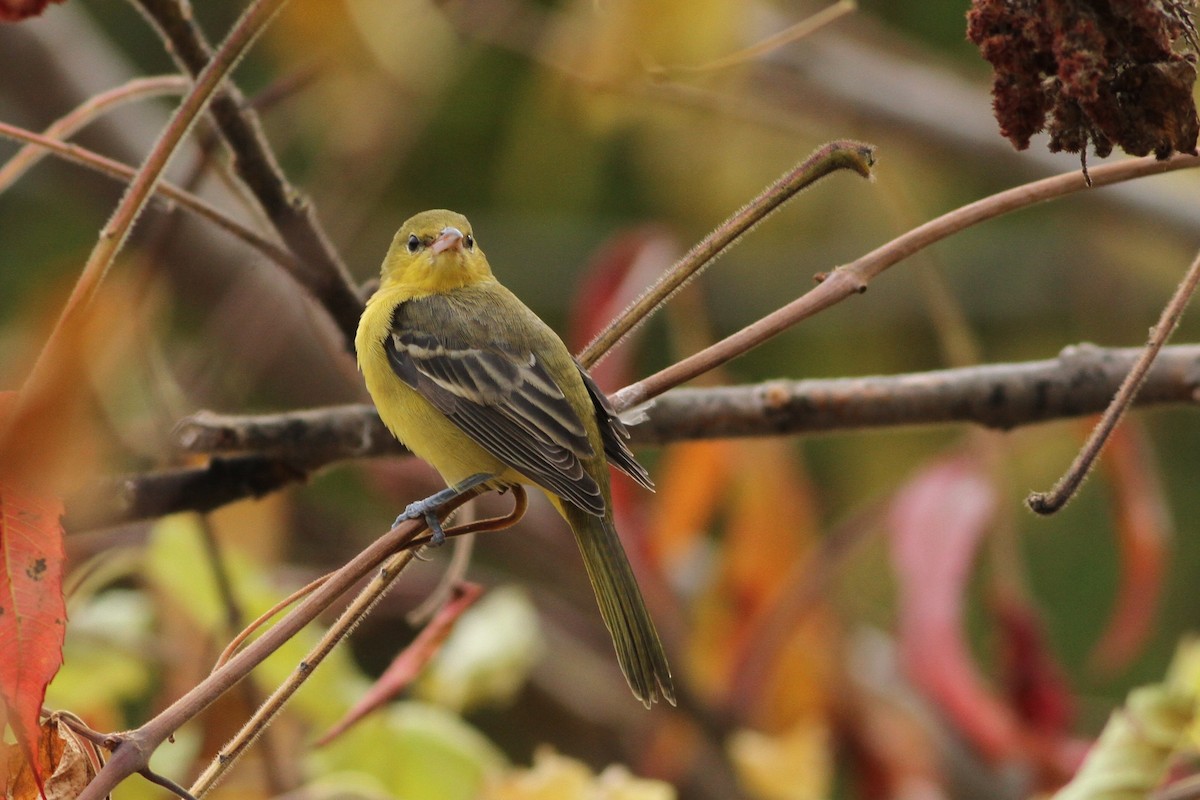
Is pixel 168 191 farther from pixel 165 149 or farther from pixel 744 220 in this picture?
pixel 744 220

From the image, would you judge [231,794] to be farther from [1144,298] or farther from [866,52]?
[1144,298]

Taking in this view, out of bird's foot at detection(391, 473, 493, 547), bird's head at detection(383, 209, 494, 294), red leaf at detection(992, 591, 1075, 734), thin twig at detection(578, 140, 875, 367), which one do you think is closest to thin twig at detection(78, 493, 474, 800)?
bird's foot at detection(391, 473, 493, 547)

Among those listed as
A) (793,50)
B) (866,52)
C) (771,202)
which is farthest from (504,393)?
(866,52)

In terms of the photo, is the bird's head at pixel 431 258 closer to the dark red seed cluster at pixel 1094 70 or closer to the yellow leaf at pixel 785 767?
the yellow leaf at pixel 785 767

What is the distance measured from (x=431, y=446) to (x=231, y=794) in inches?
28.8

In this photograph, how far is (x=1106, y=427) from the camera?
4.42 ft

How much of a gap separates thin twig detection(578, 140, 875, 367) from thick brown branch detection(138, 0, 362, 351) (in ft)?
1.68

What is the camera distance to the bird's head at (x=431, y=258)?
2.69 m

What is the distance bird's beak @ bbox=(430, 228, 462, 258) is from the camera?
256 centimetres

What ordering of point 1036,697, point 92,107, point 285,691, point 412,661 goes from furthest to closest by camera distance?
point 1036,697 < point 92,107 < point 412,661 < point 285,691

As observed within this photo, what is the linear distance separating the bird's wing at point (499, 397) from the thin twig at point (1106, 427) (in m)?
0.86

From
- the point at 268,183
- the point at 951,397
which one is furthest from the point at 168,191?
the point at 951,397

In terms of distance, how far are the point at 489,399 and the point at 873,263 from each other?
3.25 feet

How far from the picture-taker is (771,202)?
141cm
